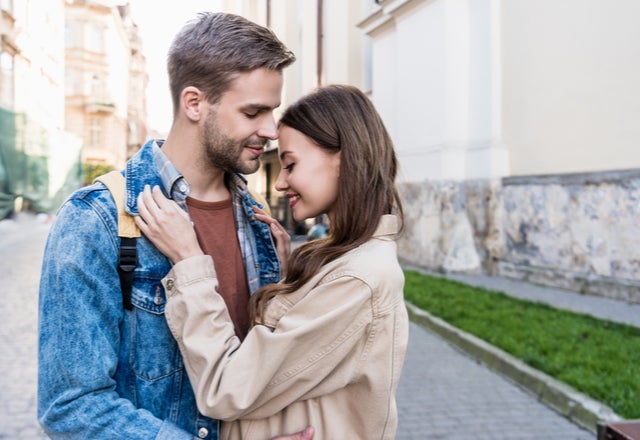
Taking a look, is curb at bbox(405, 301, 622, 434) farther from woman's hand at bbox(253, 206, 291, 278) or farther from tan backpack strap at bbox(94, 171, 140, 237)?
tan backpack strap at bbox(94, 171, 140, 237)

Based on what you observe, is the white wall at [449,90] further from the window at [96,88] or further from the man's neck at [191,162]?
the window at [96,88]

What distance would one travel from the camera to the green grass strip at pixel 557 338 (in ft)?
15.3

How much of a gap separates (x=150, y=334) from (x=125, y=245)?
25 centimetres

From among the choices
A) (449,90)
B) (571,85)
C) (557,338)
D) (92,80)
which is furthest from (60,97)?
(557,338)

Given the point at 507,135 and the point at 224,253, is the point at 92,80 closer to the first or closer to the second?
the point at 507,135

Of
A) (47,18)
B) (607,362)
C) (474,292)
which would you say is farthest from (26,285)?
(47,18)

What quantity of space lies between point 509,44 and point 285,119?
34.2 ft

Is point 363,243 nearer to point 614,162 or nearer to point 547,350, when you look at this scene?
point 547,350

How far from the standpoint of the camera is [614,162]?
8812 mm

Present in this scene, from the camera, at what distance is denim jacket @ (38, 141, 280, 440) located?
4.81ft

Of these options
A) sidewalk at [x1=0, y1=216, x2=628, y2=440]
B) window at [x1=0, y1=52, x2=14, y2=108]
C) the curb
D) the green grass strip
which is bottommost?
sidewalk at [x1=0, y1=216, x2=628, y2=440]

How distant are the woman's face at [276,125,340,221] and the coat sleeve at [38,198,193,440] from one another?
0.66 metres

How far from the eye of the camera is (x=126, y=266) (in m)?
1.59

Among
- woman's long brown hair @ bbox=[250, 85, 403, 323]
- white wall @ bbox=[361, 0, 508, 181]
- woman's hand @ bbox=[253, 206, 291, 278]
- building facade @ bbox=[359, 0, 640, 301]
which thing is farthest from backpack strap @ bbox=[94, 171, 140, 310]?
white wall @ bbox=[361, 0, 508, 181]
